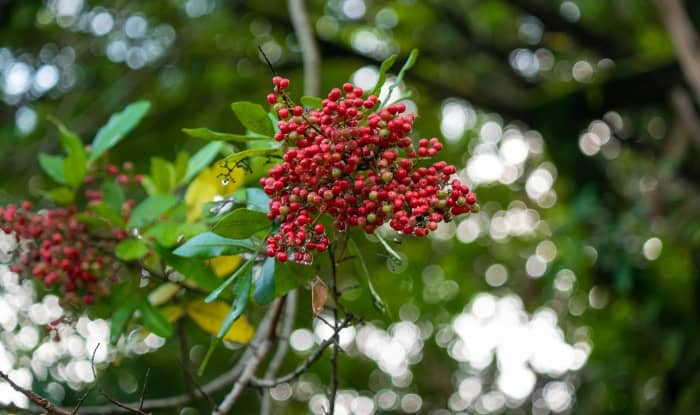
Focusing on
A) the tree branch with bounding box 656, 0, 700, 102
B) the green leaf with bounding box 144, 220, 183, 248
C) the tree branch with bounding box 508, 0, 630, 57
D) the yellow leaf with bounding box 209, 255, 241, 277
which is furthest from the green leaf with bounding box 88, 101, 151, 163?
the tree branch with bounding box 508, 0, 630, 57

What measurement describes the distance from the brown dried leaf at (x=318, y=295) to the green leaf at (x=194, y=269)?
1.06 ft

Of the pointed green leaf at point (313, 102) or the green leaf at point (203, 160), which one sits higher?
the green leaf at point (203, 160)

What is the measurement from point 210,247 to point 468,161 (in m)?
4.04

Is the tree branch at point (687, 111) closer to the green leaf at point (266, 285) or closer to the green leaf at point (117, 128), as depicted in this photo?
the green leaf at point (117, 128)

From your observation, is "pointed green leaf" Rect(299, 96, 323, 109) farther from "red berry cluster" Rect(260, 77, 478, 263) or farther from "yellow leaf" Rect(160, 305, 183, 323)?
"yellow leaf" Rect(160, 305, 183, 323)

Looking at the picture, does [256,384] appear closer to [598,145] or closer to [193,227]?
[193,227]

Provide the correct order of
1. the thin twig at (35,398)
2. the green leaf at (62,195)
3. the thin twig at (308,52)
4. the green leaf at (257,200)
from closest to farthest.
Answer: the thin twig at (35,398), the green leaf at (257,200), the green leaf at (62,195), the thin twig at (308,52)

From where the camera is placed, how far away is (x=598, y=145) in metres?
4.74

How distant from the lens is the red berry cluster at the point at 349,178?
1.03 m

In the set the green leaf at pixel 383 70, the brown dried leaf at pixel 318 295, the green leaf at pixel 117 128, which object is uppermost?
the green leaf at pixel 117 128

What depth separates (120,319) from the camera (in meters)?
1.53

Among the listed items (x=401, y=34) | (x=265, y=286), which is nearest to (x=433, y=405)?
(x=401, y=34)

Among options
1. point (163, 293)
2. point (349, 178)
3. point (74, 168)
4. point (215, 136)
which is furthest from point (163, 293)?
point (349, 178)

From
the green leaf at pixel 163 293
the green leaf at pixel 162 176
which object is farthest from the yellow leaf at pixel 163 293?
the green leaf at pixel 162 176
